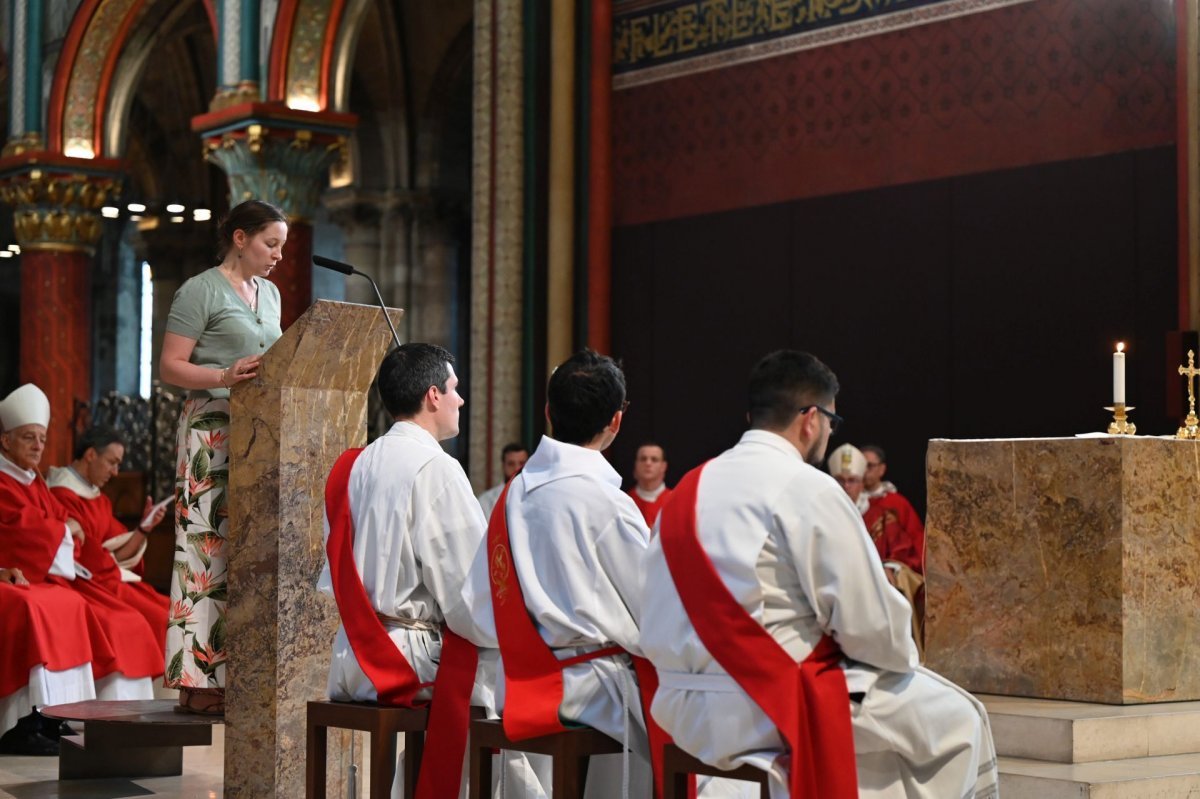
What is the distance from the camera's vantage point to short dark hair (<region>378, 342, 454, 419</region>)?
163 inches

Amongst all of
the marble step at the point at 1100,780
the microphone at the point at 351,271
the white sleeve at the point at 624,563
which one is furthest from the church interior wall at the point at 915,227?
the white sleeve at the point at 624,563

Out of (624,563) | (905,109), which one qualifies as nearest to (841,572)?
(624,563)

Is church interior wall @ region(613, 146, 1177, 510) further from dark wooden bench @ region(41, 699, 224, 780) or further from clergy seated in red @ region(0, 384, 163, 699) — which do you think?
dark wooden bench @ region(41, 699, 224, 780)

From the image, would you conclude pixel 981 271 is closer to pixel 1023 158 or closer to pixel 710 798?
pixel 1023 158

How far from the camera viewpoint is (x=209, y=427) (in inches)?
187

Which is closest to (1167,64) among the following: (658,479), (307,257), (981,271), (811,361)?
(981,271)

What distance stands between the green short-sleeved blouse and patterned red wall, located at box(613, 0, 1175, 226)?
15.2ft

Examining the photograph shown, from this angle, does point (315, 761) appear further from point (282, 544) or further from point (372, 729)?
point (282, 544)

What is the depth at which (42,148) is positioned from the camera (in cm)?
1474

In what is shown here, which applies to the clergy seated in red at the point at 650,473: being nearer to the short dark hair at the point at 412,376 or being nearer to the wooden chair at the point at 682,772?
the short dark hair at the point at 412,376

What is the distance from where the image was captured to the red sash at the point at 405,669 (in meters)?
3.86

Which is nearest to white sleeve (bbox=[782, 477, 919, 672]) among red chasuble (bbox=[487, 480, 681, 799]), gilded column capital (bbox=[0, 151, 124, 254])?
red chasuble (bbox=[487, 480, 681, 799])

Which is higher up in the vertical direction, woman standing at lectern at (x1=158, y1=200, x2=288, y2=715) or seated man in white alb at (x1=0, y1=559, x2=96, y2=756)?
woman standing at lectern at (x1=158, y1=200, x2=288, y2=715)

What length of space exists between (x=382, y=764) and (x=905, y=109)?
584 centimetres
